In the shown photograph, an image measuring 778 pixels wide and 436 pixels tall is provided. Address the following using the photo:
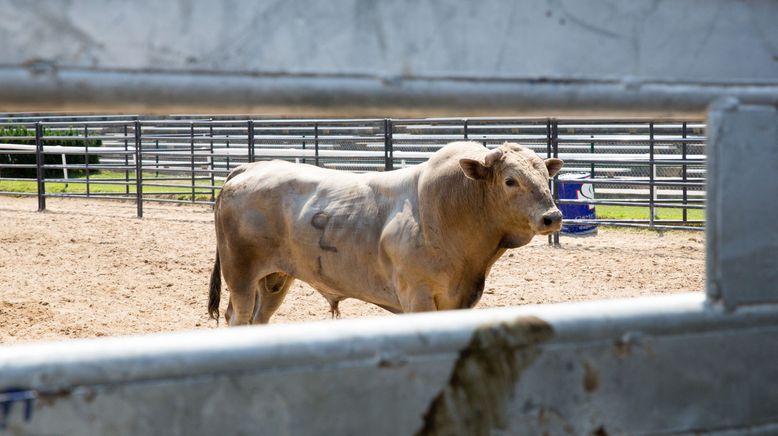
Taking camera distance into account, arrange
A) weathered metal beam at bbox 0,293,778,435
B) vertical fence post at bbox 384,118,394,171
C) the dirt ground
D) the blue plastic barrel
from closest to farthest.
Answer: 1. weathered metal beam at bbox 0,293,778,435
2. the dirt ground
3. the blue plastic barrel
4. vertical fence post at bbox 384,118,394,171

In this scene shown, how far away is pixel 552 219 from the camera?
4.55 m

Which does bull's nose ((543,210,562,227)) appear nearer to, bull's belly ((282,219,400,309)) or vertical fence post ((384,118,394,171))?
bull's belly ((282,219,400,309))

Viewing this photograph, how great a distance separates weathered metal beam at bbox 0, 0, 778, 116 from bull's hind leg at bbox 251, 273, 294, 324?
4704 mm

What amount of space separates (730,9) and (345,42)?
706 millimetres

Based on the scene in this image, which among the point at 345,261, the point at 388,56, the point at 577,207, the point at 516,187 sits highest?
the point at 388,56

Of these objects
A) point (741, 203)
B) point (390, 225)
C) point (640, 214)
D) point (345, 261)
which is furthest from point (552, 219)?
point (640, 214)

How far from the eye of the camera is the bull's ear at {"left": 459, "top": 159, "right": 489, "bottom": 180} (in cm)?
462

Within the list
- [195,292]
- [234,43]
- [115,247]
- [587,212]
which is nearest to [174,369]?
[234,43]

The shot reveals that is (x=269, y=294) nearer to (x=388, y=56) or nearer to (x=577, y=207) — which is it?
(x=388, y=56)

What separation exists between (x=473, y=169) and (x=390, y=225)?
580 mm

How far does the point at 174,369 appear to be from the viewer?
4.18 feet

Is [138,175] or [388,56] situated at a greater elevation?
[388,56]

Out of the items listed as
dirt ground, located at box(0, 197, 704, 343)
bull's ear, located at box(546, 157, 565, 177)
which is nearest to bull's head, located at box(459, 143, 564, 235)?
bull's ear, located at box(546, 157, 565, 177)

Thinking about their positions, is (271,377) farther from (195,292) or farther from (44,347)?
(195,292)
